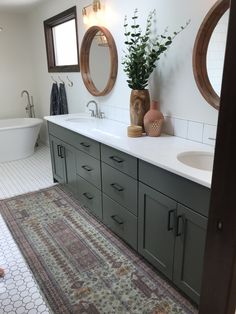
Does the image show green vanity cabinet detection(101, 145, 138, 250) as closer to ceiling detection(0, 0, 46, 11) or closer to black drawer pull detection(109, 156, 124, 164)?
black drawer pull detection(109, 156, 124, 164)

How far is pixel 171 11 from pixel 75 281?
2049 mm

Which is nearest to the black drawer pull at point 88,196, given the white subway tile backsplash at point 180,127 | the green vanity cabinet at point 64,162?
the green vanity cabinet at point 64,162

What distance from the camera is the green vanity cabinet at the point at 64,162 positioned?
2.70 meters

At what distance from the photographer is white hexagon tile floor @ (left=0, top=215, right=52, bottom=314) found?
158 cm

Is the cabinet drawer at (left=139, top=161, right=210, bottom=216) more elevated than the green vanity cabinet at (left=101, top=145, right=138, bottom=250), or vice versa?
the cabinet drawer at (left=139, top=161, right=210, bottom=216)

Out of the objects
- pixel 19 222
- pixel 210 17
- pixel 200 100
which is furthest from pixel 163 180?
pixel 19 222

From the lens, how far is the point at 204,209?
129 cm

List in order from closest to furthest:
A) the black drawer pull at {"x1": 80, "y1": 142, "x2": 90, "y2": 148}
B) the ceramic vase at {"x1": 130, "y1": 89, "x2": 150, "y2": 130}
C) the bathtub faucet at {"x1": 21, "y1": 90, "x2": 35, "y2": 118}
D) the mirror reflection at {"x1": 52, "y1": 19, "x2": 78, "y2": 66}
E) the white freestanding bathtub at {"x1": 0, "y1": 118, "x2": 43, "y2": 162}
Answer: the ceramic vase at {"x1": 130, "y1": 89, "x2": 150, "y2": 130} < the black drawer pull at {"x1": 80, "y1": 142, "x2": 90, "y2": 148} < the mirror reflection at {"x1": 52, "y1": 19, "x2": 78, "y2": 66} < the white freestanding bathtub at {"x1": 0, "y1": 118, "x2": 43, "y2": 162} < the bathtub faucet at {"x1": 21, "y1": 90, "x2": 35, "y2": 118}

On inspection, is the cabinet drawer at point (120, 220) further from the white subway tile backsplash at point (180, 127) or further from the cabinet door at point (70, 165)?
the white subway tile backsplash at point (180, 127)

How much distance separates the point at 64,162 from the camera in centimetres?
289

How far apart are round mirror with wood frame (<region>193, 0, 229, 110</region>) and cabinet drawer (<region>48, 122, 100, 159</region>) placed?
907mm

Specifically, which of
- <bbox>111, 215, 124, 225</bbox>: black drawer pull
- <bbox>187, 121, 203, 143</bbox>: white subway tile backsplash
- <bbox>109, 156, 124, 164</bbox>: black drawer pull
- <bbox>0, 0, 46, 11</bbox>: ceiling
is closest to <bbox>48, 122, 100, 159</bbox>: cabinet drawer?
<bbox>109, 156, 124, 164</bbox>: black drawer pull

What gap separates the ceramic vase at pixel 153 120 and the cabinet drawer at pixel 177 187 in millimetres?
484

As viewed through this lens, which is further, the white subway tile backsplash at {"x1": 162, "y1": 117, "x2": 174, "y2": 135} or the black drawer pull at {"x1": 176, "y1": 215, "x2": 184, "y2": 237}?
the white subway tile backsplash at {"x1": 162, "y1": 117, "x2": 174, "y2": 135}
